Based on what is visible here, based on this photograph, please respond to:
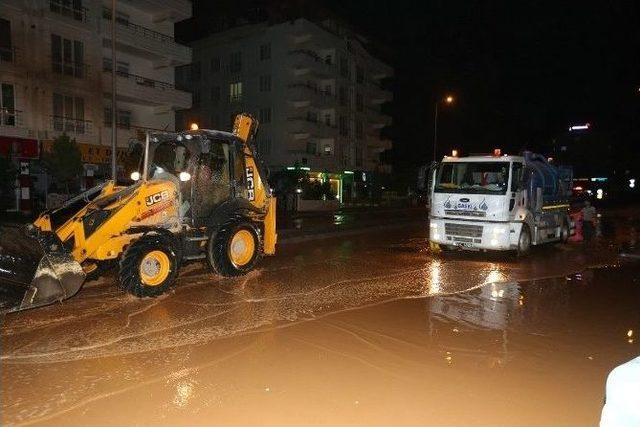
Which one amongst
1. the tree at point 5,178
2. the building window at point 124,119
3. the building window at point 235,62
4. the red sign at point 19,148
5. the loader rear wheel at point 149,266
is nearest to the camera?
the loader rear wheel at point 149,266

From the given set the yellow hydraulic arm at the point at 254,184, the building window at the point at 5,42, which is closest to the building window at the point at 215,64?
the building window at the point at 5,42

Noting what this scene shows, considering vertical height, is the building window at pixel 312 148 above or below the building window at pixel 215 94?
below

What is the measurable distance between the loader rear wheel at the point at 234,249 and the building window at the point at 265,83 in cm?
3981

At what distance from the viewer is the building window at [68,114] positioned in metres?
29.3

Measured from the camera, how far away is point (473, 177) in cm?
1368

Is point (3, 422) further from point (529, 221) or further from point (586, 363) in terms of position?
point (529, 221)

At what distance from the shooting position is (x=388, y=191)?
51.8m

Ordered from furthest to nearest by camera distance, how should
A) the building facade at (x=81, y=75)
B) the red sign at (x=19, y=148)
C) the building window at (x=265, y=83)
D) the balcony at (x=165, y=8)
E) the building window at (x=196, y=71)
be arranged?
the building window at (x=196, y=71) < the building window at (x=265, y=83) < the balcony at (x=165, y=8) < the building facade at (x=81, y=75) < the red sign at (x=19, y=148)

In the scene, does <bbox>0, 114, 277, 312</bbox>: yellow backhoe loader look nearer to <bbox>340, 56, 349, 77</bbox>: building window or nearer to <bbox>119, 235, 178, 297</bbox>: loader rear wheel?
<bbox>119, 235, 178, 297</bbox>: loader rear wheel

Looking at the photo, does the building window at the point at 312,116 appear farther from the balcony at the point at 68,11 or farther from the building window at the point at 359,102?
the balcony at the point at 68,11

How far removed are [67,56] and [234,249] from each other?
25.1 metres

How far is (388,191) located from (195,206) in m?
43.1

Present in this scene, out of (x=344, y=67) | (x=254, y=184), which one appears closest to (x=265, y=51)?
(x=344, y=67)

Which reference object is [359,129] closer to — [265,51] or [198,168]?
[265,51]
